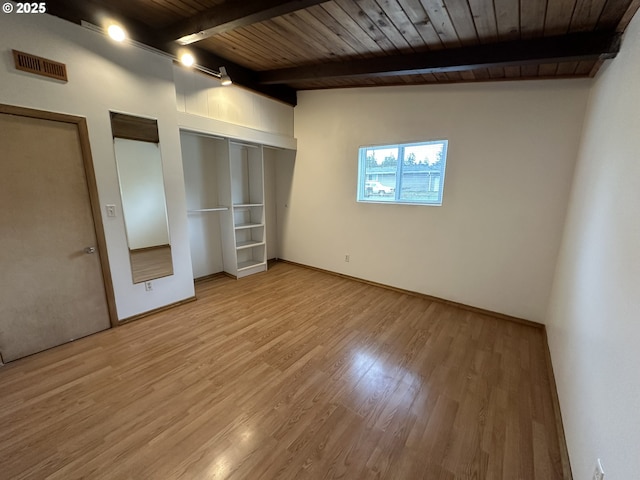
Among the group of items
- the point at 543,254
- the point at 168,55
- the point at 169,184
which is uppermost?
the point at 168,55

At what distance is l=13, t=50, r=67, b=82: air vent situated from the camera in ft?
6.57

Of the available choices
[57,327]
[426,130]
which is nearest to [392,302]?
[426,130]

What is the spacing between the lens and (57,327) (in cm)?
241

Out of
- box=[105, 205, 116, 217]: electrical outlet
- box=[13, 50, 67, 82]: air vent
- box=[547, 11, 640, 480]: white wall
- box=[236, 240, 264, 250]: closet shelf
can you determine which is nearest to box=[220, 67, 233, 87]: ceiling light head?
box=[13, 50, 67, 82]: air vent

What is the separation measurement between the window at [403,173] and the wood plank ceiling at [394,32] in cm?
82

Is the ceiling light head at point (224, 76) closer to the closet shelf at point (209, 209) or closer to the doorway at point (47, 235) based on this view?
the doorway at point (47, 235)

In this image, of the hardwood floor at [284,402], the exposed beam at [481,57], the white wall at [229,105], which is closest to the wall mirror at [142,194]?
the white wall at [229,105]

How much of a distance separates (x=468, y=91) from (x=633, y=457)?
10.7 feet

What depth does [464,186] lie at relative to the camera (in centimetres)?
313

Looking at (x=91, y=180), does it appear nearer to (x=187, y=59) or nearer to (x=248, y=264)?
(x=187, y=59)

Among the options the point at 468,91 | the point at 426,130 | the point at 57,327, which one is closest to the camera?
the point at 57,327

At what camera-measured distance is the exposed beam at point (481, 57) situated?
1.94 m

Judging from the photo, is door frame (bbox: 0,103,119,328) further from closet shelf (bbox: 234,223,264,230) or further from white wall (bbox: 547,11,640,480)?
white wall (bbox: 547,11,640,480)

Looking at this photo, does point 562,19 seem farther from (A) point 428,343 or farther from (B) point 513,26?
(A) point 428,343
